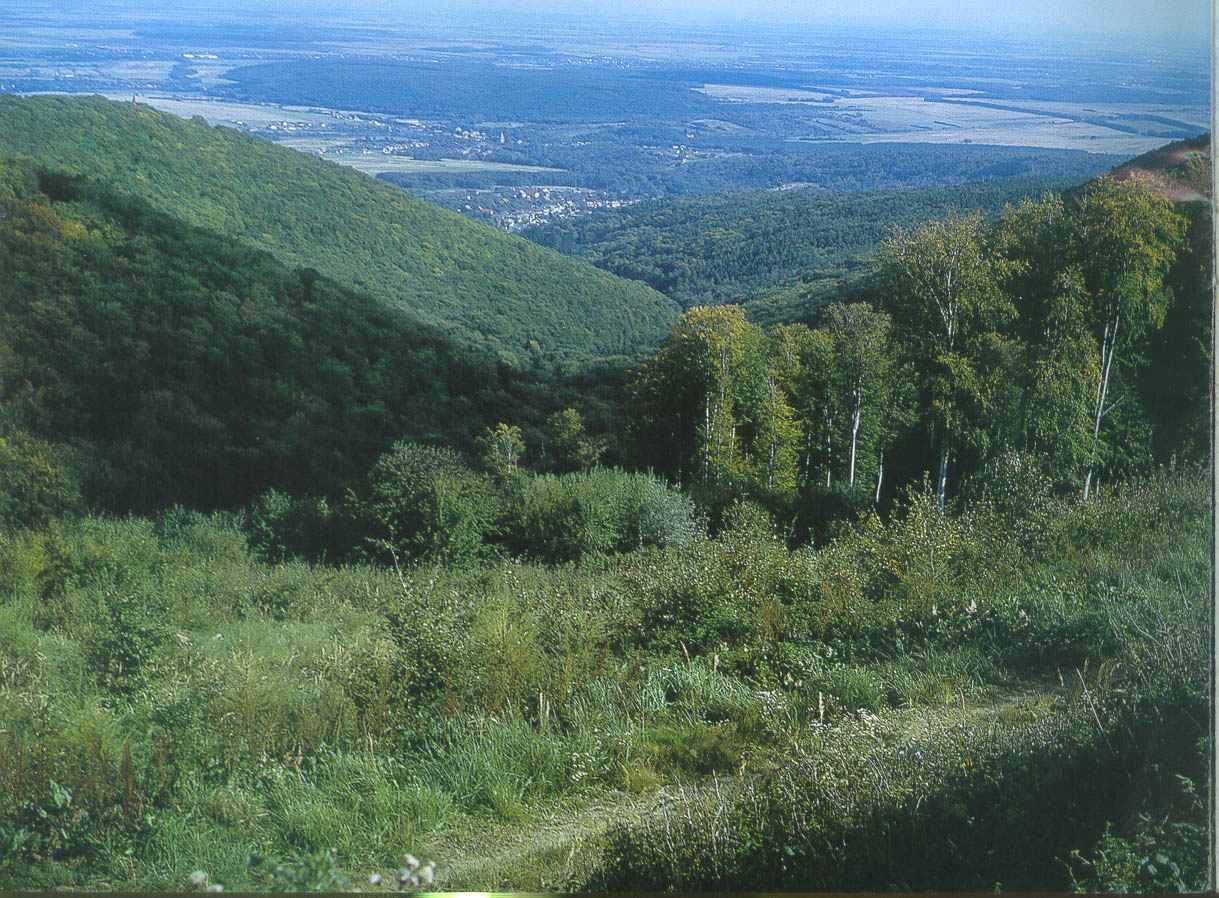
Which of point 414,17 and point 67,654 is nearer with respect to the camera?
point 67,654

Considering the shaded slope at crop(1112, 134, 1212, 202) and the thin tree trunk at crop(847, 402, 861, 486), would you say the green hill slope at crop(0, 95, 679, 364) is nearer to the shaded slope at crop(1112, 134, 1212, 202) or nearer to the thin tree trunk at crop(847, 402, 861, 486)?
the thin tree trunk at crop(847, 402, 861, 486)

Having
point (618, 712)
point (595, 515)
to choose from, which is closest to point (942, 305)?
point (595, 515)

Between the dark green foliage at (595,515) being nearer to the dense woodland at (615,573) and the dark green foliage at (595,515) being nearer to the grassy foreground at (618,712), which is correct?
the dense woodland at (615,573)

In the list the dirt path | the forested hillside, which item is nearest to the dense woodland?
the dirt path

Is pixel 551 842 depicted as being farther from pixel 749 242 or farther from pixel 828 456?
pixel 749 242

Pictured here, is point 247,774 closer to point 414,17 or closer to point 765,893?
point 765,893

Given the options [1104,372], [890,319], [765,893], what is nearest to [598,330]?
[890,319]
